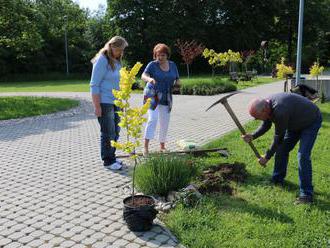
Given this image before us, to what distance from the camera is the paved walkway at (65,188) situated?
4.30 m

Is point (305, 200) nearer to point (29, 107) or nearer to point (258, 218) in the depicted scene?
point (258, 218)

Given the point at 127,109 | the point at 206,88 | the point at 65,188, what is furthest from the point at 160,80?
the point at 206,88

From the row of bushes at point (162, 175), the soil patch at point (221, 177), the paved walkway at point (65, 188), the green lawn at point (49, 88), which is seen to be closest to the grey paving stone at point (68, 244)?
the paved walkway at point (65, 188)

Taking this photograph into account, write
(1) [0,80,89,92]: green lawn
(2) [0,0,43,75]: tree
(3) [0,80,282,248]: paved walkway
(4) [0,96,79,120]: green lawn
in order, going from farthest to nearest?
(1) [0,80,89,92]: green lawn → (2) [0,0,43,75]: tree → (4) [0,96,79,120]: green lawn → (3) [0,80,282,248]: paved walkway

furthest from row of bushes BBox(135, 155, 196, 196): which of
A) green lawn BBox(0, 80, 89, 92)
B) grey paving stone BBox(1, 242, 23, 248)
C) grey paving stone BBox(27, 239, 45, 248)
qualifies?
green lawn BBox(0, 80, 89, 92)

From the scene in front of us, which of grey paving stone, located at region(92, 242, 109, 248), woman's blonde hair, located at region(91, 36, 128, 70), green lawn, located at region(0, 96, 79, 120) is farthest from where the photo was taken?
green lawn, located at region(0, 96, 79, 120)

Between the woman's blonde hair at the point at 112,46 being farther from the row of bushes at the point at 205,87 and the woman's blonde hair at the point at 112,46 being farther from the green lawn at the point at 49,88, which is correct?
the green lawn at the point at 49,88

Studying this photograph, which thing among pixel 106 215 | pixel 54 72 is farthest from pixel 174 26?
pixel 106 215

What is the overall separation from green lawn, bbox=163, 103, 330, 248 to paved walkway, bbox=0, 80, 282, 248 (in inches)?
12.6

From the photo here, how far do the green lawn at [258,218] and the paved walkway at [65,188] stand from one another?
0.32 m

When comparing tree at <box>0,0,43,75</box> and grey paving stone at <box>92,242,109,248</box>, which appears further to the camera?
tree at <box>0,0,43,75</box>

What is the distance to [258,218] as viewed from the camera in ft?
15.1

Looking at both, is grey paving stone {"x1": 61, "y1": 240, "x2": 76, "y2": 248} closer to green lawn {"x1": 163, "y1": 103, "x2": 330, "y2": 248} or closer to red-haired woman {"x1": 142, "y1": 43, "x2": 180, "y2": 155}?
green lawn {"x1": 163, "y1": 103, "x2": 330, "y2": 248}

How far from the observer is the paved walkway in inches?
169
